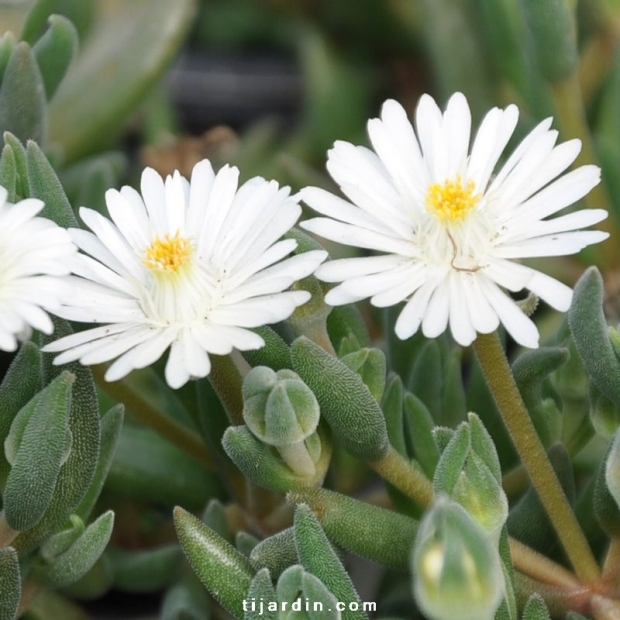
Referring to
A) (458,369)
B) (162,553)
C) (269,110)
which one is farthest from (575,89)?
(269,110)

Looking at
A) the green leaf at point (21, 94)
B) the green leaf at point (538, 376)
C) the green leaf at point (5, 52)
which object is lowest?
the green leaf at point (538, 376)

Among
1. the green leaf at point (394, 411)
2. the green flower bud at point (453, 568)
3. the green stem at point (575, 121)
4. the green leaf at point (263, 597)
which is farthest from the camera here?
the green stem at point (575, 121)

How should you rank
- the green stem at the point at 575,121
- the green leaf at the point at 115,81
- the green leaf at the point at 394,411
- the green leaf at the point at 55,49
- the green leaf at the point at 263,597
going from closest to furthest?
the green leaf at the point at 263,597
the green leaf at the point at 394,411
the green leaf at the point at 55,49
the green stem at the point at 575,121
the green leaf at the point at 115,81

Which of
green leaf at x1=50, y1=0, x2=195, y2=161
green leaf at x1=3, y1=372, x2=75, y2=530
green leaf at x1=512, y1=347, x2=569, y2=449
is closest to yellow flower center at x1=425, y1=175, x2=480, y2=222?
green leaf at x1=512, y1=347, x2=569, y2=449

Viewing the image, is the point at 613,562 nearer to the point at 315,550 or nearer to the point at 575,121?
the point at 315,550

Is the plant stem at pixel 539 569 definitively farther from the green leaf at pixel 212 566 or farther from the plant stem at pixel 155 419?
the plant stem at pixel 155 419

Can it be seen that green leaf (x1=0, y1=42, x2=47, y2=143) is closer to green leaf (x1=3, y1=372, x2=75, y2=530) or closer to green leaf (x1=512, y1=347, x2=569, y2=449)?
green leaf (x1=3, y1=372, x2=75, y2=530)

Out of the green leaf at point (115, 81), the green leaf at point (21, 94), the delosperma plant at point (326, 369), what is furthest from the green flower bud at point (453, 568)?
the green leaf at point (115, 81)
